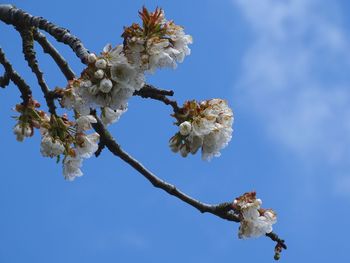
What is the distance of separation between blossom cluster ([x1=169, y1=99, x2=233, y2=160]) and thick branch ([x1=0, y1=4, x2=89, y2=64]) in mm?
843

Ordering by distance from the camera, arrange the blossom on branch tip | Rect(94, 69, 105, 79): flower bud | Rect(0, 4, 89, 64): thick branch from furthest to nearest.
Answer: Rect(0, 4, 89, 64): thick branch
the blossom on branch tip
Rect(94, 69, 105, 79): flower bud

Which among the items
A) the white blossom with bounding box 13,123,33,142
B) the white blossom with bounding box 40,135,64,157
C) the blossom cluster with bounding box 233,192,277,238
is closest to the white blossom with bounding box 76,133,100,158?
the white blossom with bounding box 40,135,64,157

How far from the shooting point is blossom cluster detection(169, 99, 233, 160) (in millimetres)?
4328

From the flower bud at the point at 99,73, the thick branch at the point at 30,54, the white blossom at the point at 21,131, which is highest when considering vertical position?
the thick branch at the point at 30,54

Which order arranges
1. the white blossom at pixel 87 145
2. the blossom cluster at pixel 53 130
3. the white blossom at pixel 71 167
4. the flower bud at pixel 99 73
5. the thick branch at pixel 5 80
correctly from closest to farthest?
the flower bud at pixel 99 73, the blossom cluster at pixel 53 130, the white blossom at pixel 87 145, the white blossom at pixel 71 167, the thick branch at pixel 5 80

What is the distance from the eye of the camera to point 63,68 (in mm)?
4891

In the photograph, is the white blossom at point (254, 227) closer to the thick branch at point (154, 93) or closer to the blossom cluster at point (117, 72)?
the thick branch at point (154, 93)

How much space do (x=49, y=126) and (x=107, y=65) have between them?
38.1 inches

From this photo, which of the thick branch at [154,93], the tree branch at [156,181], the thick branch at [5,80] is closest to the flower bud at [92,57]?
the thick branch at [154,93]

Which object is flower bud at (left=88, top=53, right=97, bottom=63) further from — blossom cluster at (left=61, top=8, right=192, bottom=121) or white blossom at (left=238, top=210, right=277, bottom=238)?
white blossom at (left=238, top=210, right=277, bottom=238)

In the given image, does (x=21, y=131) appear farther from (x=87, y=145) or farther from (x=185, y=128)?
(x=185, y=128)

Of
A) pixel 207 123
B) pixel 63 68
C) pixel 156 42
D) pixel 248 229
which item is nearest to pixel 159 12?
pixel 156 42

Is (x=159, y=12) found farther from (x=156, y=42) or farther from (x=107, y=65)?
(x=107, y=65)

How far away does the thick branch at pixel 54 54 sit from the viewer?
481 cm
